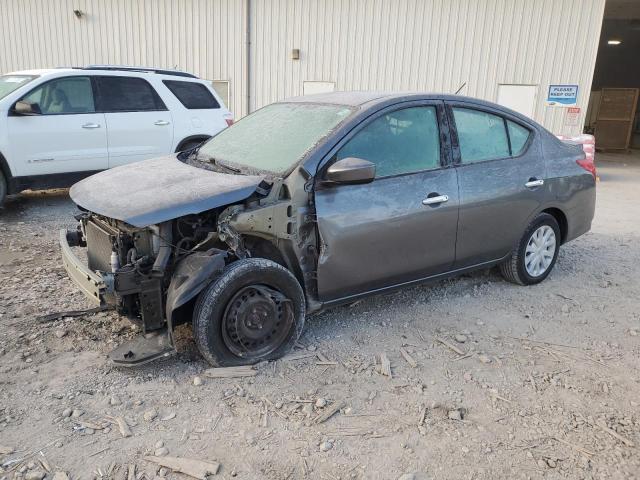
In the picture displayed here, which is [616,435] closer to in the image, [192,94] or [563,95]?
[192,94]

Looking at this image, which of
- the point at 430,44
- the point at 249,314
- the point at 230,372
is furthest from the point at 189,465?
the point at 430,44

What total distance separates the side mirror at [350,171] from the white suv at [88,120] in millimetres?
4937

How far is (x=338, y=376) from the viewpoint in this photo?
3420 millimetres

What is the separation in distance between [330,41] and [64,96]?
818cm

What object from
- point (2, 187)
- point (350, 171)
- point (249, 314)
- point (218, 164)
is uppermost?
point (350, 171)

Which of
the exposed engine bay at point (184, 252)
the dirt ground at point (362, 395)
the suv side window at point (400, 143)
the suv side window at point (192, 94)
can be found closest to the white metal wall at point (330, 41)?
the suv side window at point (192, 94)

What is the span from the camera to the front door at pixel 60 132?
22.2 ft

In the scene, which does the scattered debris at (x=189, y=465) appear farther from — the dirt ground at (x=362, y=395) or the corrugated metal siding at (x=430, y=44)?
the corrugated metal siding at (x=430, y=44)

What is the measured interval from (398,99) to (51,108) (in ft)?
16.6

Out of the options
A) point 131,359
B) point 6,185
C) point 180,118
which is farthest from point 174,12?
point 131,359

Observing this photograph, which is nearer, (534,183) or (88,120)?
(534,183)

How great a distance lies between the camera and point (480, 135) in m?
4.36

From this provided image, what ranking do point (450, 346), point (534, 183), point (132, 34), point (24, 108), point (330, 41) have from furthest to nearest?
1. point (132, 34)
2. point (330, 41)
3. point (24, 108)
4. point (534, 183)
5. point (450, 346)

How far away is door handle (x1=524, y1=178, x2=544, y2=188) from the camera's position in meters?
4.56
